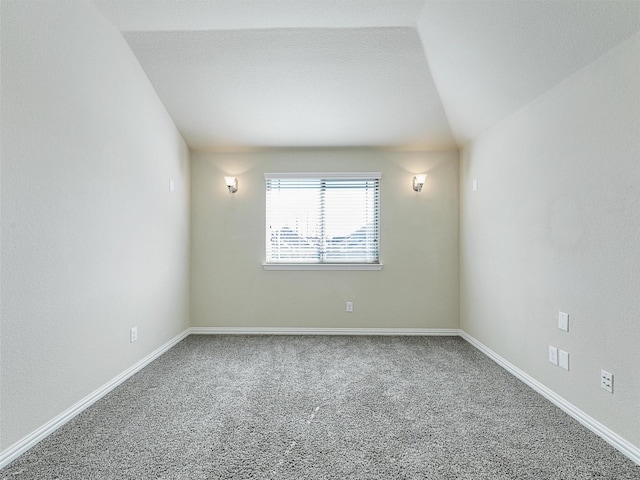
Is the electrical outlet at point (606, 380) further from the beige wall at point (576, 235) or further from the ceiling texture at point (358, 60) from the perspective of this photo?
the ceiling texture at point (358, 60)

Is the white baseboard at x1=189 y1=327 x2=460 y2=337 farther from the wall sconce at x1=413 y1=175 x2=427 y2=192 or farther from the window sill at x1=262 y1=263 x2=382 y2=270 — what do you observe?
the wall sconce at x1=413 y1=175 x2=427 y2=192

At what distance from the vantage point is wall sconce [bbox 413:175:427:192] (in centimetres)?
392

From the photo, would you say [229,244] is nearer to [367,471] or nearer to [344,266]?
[344,266]

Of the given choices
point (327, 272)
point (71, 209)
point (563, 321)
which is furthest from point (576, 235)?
point (71, 209)

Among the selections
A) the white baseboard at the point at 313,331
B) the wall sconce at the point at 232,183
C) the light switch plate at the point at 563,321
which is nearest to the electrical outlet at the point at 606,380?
the light switch plate at the point at 563,321

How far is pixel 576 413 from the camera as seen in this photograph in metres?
2.12

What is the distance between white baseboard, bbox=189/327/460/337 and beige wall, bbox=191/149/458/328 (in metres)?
0.05

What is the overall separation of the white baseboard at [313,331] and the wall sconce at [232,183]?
166 centimetres

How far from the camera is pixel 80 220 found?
2.26 metres

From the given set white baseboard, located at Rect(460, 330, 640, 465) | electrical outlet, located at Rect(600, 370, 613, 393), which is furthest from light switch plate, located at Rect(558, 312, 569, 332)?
white baseboard, located at Rect(460, 330, 640, 465)

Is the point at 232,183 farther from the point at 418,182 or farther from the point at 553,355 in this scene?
the point at 553,355

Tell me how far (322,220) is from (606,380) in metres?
2.92

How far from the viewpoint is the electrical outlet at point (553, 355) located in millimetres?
2338

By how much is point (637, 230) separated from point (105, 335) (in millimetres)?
3434
